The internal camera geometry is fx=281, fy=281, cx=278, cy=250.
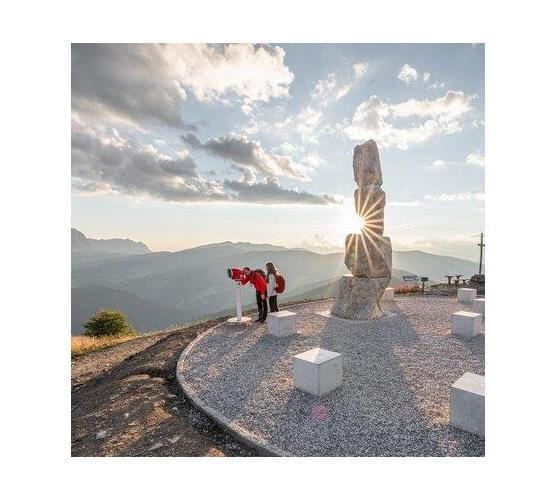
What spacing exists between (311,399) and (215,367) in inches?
103

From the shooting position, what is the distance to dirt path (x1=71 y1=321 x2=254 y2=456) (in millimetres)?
4109

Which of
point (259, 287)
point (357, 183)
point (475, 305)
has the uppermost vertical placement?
point (357, 183)

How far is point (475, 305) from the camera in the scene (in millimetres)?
11266

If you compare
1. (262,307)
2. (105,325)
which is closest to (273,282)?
(262,307)

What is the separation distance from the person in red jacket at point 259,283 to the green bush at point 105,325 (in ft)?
29.0

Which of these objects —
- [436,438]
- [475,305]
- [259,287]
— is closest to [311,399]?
[436,438]

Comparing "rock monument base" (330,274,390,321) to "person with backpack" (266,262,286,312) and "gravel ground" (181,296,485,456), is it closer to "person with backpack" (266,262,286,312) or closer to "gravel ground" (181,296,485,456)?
"gravel ground" (181,296,485,456)

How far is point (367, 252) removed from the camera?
10617mm

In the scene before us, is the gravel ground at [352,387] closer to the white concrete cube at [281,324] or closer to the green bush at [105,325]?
the white concrete cube at [281,324]

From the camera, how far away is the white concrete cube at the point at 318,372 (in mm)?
5312

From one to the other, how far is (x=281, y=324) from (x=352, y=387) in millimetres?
3459

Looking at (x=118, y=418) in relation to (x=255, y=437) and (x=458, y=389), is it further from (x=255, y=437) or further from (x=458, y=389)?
(x=458, y=389)

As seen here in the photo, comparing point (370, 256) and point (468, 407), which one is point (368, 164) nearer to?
point (370, 256)

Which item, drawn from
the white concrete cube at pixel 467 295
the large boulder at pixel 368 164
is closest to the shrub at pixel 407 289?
the white concrete cube at pixel 467 295
